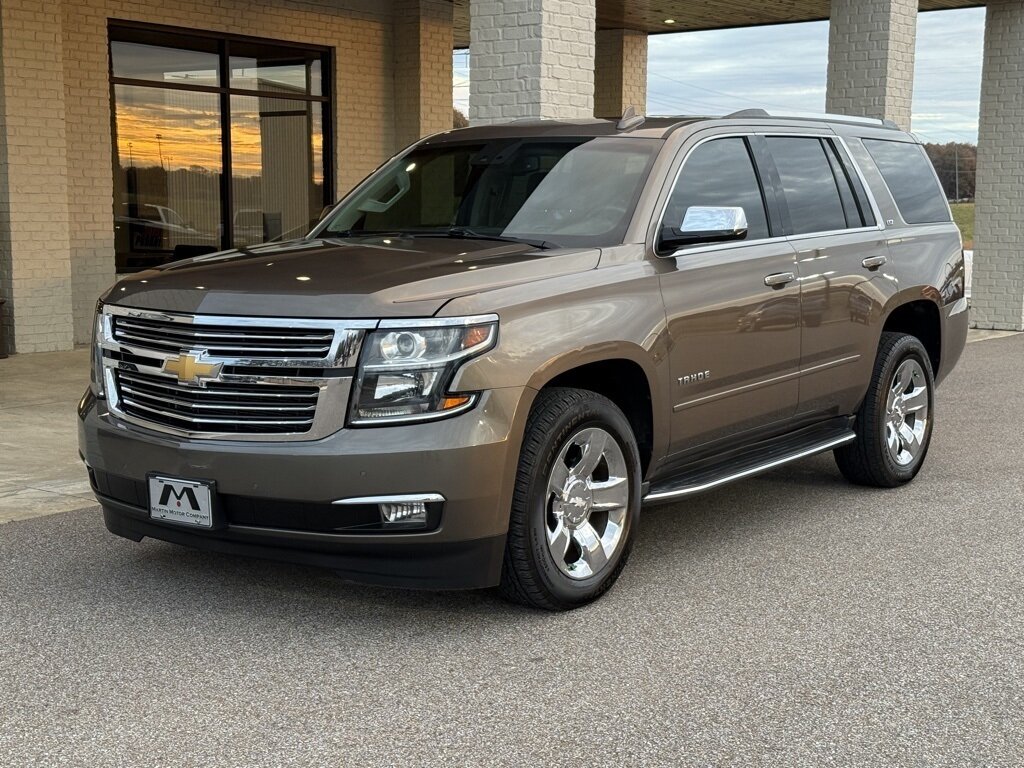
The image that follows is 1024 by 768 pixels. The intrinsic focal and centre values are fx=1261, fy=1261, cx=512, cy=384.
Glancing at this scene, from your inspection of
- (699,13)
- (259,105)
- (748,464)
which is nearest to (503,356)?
(748,464)

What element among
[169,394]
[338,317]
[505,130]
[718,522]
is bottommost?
[718,522]

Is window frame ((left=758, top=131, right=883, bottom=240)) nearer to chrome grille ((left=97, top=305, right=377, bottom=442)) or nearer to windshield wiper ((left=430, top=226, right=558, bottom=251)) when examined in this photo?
windshield wiper ((left=430, top=226, right=558, bottom=251))

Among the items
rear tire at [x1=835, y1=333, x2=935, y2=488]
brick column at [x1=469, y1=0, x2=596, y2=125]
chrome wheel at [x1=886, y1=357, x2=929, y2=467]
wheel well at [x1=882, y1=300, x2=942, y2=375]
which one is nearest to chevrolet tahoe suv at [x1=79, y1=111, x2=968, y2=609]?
rear tire at [x1=835, y1=333, x2=935, y2=488]

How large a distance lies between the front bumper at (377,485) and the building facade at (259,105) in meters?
5.13

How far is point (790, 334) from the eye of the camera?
5.88m

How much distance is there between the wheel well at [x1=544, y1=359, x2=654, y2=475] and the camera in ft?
16.4

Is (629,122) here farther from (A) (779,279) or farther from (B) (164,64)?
(B) (164,64)

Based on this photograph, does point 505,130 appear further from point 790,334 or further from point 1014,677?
point 1014,677

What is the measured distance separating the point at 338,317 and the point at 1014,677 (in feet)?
8.33

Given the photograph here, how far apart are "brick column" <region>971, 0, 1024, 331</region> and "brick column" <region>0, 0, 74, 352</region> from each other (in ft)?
39.2

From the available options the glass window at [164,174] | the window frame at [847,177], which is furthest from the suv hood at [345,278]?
the glass window at [164,174]

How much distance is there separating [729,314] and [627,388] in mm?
654

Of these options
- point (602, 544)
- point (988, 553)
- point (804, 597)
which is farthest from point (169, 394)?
point (988, 553)

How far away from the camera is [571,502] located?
4773mm
